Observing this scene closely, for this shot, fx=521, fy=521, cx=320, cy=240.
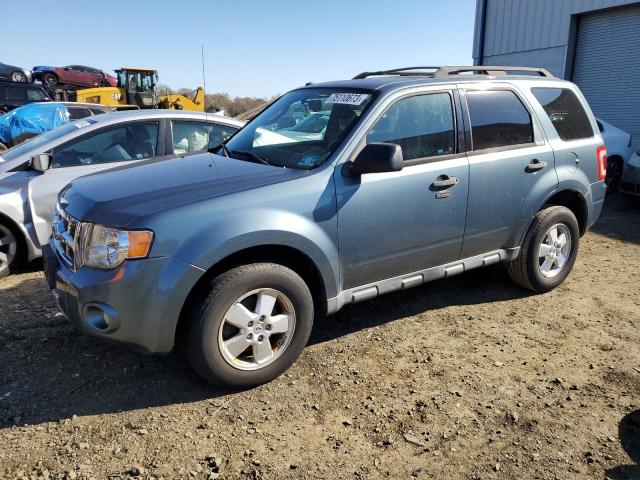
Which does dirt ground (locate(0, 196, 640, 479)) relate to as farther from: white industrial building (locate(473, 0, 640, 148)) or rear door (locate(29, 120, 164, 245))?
white industrial building (locate(473, 0, 640, 148))

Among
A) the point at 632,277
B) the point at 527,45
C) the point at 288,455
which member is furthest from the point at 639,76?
the point at 288,455

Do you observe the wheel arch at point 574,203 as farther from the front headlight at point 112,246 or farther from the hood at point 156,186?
the front headlight at point 112,246

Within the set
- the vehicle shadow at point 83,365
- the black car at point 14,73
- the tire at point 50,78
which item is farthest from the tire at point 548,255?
the tire at point 50,78

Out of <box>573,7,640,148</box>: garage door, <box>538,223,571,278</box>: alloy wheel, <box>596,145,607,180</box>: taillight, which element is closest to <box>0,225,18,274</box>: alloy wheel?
<box>538,223,571,278</box>: alloy wheel

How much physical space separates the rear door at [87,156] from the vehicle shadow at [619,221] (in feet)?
19.5

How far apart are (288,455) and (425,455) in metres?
0.70

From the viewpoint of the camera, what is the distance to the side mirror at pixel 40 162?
4781 mm

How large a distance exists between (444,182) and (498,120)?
88 centimetres

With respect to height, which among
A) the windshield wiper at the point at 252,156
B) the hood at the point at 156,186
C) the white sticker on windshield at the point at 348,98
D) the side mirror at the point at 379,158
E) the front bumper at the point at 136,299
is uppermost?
the white sticker on windshield at the point at 348,98

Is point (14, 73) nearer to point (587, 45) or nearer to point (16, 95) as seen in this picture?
point (16, 95)

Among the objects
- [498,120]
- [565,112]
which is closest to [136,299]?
→ [498,120]

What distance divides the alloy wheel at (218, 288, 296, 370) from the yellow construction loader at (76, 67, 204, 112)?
56.1ft

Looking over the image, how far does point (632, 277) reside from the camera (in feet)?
17.3

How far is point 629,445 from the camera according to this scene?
2.76 m
